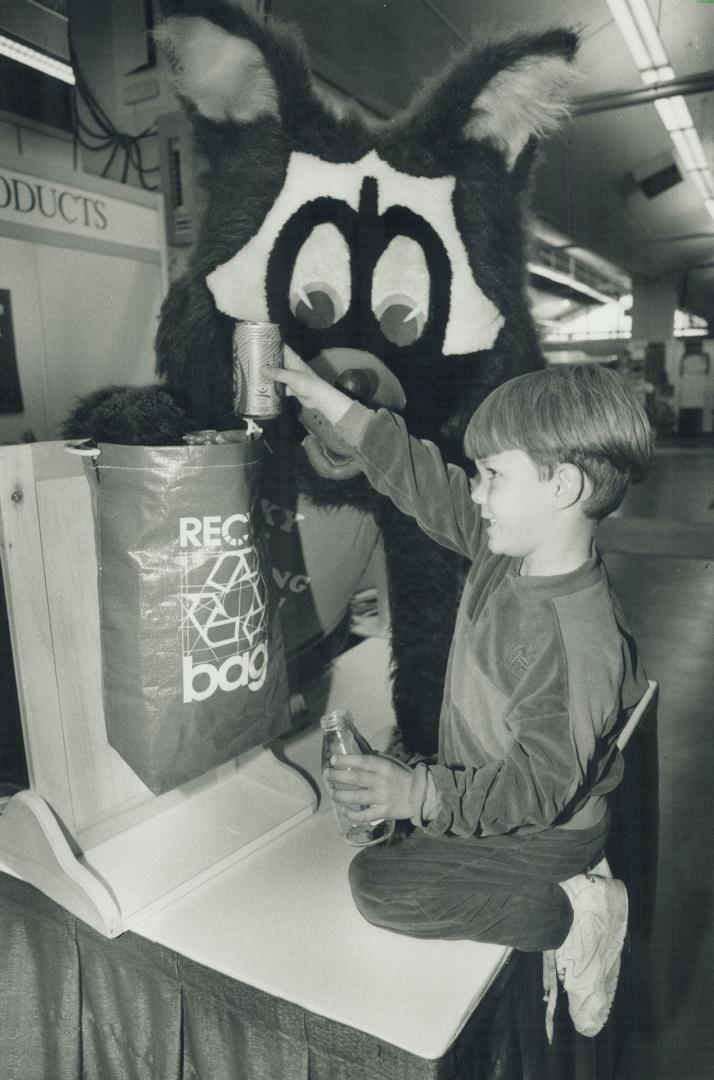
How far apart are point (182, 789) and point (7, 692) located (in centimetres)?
31

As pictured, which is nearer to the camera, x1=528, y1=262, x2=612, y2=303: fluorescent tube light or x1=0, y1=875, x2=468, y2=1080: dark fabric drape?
x1=0, y1=875, x2=468, y2=1080: dark fabric drape

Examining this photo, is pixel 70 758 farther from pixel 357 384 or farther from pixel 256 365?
pixel 357 384

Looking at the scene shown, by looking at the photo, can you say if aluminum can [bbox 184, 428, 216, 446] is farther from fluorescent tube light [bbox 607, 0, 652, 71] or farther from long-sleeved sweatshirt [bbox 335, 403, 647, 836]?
fluorescent tube light [bbox 607, 0, 652, 71]

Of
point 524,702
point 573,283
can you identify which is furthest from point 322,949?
point 573,283

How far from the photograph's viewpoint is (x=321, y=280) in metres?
1.28

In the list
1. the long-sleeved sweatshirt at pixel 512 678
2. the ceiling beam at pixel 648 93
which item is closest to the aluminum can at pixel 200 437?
the long-sleeved sweatshirt at pixel 512 678

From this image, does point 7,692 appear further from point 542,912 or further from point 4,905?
point 542,912

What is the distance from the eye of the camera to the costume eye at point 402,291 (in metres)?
1.28

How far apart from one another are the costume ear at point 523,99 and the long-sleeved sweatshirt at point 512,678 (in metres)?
0.62

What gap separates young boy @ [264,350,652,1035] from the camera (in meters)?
0.74

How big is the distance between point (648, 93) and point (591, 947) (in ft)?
15.4

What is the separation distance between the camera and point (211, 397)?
130 cm

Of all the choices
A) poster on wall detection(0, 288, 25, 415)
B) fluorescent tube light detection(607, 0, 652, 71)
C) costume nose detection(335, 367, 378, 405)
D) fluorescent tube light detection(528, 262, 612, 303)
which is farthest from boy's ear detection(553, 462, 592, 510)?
fluorescent tube light detection(528, 262, 612, 303)

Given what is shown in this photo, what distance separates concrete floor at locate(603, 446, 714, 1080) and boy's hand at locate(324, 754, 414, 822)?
2.89 feet
